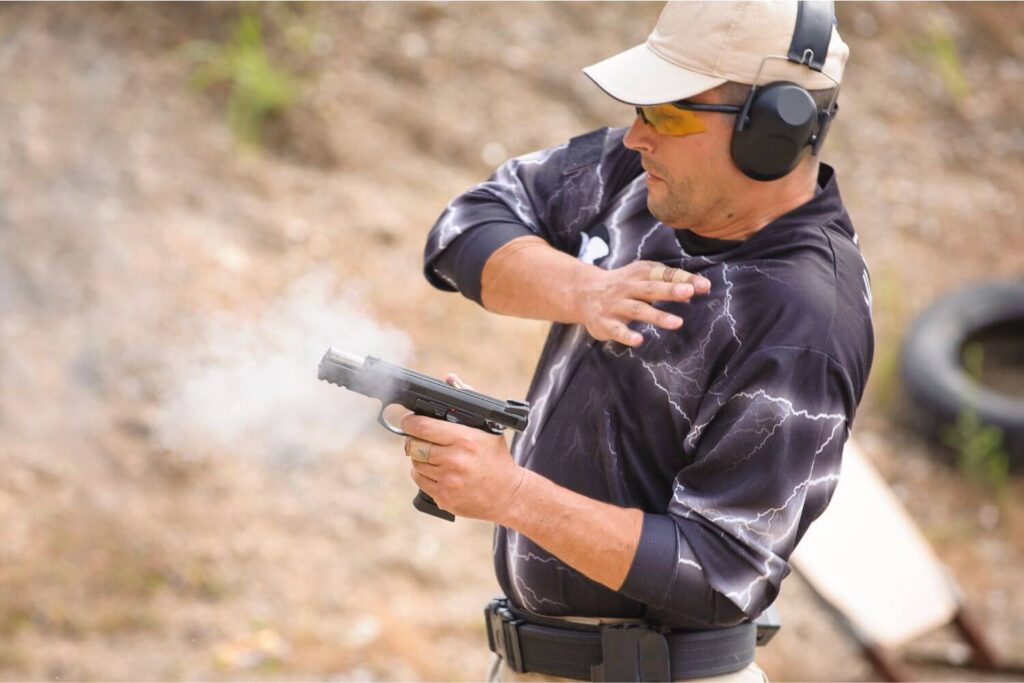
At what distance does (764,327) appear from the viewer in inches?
75.0

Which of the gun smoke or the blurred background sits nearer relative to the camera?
the blurred background

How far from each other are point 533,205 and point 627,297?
1.68 feet

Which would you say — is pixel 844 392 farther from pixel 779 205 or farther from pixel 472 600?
pixel 472 600

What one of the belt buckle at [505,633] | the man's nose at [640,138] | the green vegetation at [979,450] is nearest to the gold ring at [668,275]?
the man's nose at [640,138]

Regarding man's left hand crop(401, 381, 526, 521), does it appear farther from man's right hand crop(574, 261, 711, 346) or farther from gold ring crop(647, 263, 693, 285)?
gold ring crop(647, 263, 693, 285)

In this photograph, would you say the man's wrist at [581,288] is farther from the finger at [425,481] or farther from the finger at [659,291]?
the finger at [425,481]

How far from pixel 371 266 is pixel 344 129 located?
3.52ft

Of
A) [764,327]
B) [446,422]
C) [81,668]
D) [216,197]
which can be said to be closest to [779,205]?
[764,327]

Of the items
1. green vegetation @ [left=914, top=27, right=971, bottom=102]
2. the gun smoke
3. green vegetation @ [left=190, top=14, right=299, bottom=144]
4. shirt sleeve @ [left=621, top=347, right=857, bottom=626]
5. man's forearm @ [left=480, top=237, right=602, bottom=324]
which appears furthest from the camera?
green vegetation @ [left=914, top=27, right=971, bottom=102]

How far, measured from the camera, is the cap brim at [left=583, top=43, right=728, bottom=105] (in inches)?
76.9

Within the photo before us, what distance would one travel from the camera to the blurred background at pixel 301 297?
15.5ft

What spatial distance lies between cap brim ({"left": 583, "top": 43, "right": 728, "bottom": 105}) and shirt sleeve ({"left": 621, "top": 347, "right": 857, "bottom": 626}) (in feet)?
1.61

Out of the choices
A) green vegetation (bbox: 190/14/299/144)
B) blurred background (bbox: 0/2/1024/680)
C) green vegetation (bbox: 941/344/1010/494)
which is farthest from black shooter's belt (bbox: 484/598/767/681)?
green vegetation (bbox: 190/14/299/144)

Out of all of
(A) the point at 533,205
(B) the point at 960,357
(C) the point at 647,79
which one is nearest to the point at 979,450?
(B) the point at 960,357
